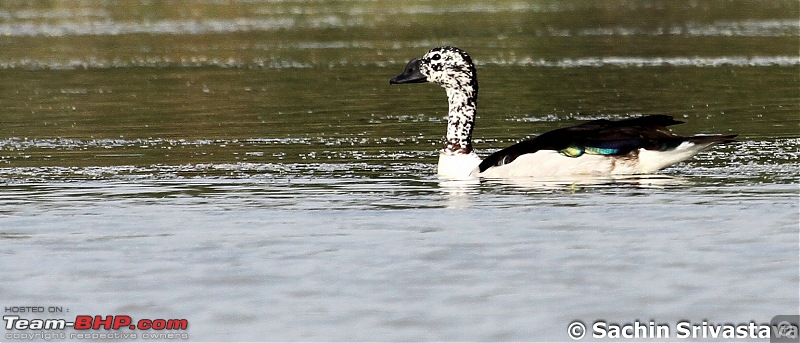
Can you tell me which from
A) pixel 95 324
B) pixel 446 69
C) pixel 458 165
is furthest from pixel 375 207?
pixel 95 324

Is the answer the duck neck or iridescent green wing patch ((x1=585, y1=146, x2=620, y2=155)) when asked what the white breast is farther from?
iridescent green wing patch ((x1=585, y1=146, x2=620, y2=155))

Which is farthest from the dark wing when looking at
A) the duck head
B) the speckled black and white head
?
the duck head

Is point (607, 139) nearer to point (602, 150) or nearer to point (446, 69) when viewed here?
point (602, 150)

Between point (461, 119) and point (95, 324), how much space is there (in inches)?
344

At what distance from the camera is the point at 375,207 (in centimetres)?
1542

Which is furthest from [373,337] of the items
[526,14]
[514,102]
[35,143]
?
[526,14]

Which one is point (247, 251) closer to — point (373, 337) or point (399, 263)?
point (399, 263)

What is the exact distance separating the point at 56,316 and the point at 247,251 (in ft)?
7.66

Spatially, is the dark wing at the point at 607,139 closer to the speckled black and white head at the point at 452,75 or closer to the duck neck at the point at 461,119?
the duck neck at the point at 461,119

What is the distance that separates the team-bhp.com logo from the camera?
10.6 metres

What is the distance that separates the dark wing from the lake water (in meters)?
0.38

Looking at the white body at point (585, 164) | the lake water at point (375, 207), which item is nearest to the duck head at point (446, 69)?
the lake water at point (375, 207)

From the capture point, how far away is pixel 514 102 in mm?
28578

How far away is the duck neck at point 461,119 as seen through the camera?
A: 1856cm
